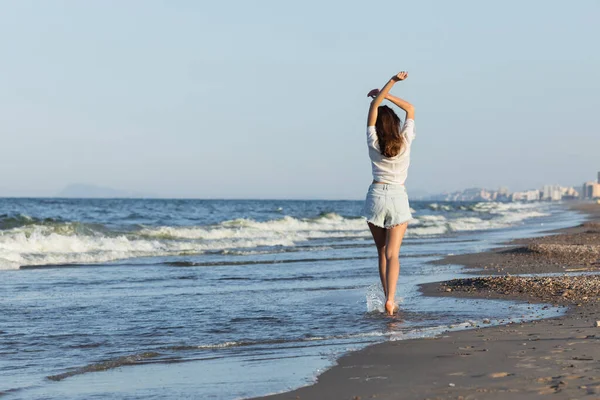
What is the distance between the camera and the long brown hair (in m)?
6.70

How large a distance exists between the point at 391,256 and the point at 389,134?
111 cm

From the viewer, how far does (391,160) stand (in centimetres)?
680

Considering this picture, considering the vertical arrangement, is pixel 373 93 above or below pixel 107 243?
above

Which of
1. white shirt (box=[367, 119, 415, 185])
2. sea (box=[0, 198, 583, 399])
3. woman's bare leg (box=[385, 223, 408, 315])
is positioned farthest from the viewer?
A: woman's bare leg (box=[385, 223, 408, 315])

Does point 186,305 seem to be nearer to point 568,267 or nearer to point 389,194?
point 389,194

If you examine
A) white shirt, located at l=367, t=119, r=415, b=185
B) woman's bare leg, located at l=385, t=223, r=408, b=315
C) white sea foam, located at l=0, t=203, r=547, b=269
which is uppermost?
white shirt, located at l=367, t=119, r=415, b=185

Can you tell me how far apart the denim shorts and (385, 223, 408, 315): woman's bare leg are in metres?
0.09

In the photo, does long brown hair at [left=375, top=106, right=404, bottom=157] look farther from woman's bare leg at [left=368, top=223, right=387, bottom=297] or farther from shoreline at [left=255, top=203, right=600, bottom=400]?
shoreline at [left=255, top=203, right=600, bottom=400]

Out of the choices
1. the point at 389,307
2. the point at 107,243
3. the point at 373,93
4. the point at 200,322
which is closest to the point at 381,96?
the point at 373,93

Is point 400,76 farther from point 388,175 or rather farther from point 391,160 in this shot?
point 388,175

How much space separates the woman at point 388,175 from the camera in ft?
22.0

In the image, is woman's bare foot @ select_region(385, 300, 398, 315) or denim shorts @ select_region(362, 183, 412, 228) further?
woman's bare foot @ select_region(385, 300, 398, 315)

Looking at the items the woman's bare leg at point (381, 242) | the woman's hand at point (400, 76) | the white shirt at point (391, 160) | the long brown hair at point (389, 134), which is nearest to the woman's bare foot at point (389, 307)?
the woman's bare leg at point (381, 242)

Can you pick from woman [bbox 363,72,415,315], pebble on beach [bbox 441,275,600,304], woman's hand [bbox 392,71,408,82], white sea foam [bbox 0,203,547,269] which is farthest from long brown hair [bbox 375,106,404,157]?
white sea foam [bbox 0,203,547,269]
